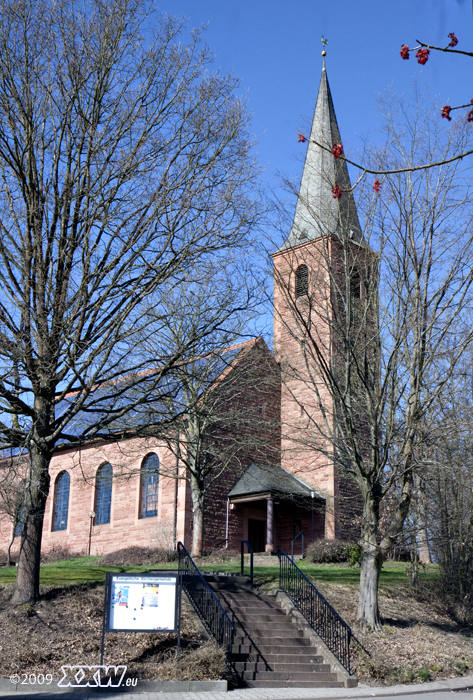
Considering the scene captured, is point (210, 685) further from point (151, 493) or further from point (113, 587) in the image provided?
point (151, 493)

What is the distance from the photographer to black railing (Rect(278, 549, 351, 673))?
40.4 feet

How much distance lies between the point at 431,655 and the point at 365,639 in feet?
4.12

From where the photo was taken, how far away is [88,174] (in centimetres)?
1254

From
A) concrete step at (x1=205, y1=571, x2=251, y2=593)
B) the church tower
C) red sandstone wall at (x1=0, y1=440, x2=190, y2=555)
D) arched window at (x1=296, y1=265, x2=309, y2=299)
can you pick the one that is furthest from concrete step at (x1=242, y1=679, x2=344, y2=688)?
red sandstone wall at (x1=0, y1=440, x2=190, y2=555)

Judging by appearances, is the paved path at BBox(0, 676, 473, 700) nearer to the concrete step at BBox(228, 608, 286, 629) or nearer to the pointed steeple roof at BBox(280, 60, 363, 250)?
the concrete step at BBox(228, 608, 286, 629)

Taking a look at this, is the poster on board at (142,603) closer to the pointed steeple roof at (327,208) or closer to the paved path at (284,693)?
the paved path at (284,693)

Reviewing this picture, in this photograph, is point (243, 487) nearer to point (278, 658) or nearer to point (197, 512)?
point (197, 512)

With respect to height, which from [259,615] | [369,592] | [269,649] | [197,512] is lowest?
[269,649]

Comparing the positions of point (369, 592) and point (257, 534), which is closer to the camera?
point (369, 592)

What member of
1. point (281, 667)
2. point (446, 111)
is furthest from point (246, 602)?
A: point (446, 111)

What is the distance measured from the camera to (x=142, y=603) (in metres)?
10.8

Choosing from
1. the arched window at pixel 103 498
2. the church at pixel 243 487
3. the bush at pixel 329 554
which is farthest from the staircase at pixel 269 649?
the arched window at pixel 103 498

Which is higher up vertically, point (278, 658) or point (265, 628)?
point (265, 628)

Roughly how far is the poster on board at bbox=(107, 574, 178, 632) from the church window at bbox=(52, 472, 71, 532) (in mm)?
23441
